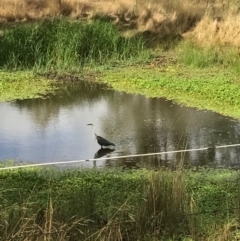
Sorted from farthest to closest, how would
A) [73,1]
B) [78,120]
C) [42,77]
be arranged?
[73,1]
[42,77]
[78,120]

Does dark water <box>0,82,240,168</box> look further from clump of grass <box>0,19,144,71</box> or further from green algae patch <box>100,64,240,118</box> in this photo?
clump of grass <box>0,19,144,71</box>

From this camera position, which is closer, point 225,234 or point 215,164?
point 225,234

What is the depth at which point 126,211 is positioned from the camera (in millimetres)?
4188

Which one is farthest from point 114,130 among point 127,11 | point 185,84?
point 127,11

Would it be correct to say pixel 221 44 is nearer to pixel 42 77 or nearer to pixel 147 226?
pixel 42 77

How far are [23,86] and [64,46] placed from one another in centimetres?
175

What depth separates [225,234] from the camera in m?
3.99

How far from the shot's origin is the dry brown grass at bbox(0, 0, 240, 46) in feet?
45.3

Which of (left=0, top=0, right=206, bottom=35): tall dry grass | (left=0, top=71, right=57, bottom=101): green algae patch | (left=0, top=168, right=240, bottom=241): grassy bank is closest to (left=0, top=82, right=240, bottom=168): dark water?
(left=0, top=71, right=57, bottom=101): green algae patch

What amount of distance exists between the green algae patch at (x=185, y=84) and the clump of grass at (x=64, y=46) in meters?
0.64

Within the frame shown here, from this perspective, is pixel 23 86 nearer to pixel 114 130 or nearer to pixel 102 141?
pixel 114 130

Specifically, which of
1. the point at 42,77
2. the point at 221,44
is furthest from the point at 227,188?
the point at 221,44

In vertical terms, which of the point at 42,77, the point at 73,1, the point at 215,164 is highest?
the point at 73,1

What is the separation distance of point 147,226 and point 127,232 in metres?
0.19
